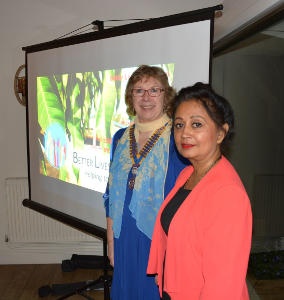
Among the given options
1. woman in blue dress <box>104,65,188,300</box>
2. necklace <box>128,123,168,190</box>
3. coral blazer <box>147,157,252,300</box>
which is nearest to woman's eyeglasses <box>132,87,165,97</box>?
woman in blue dress <box>104,65,188,300</box>

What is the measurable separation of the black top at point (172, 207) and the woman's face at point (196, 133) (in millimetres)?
161

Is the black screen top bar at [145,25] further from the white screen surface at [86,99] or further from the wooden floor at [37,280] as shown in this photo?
the wooden floor at [37,280]

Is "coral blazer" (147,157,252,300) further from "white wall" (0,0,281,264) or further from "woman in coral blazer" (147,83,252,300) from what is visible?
"white wall" (0,0,281,264)

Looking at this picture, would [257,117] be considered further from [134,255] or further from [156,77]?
[134,255]

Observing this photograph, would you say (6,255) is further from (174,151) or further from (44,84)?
(174,151)

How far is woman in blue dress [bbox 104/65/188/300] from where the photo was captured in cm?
159

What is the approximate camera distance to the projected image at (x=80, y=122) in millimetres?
2201

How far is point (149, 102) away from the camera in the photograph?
5.29 feet

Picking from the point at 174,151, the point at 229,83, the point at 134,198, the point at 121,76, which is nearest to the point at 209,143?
the point at 174,151

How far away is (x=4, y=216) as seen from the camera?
3232 mm

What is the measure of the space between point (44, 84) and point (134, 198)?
4.77 ft

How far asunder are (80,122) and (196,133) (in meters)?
1.48

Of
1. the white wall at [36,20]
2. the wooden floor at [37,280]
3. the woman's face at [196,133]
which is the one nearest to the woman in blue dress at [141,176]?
the woman's face at [196,133]

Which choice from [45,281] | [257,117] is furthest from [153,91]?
[45,281]
